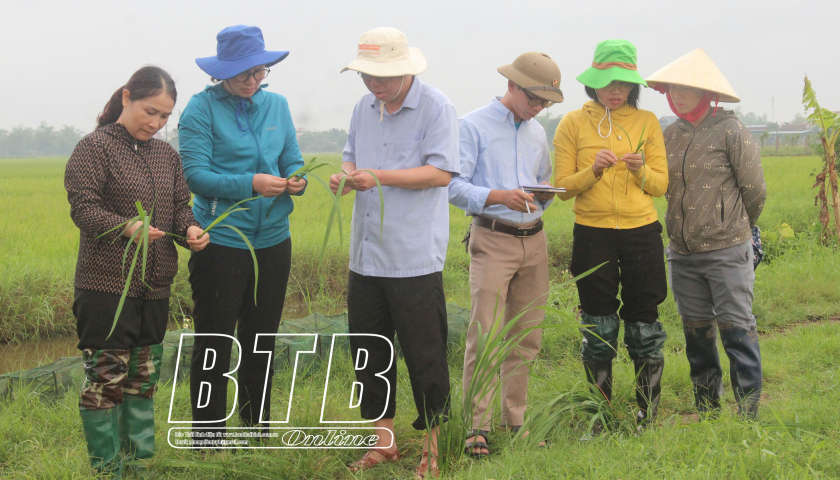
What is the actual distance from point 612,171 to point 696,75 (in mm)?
545

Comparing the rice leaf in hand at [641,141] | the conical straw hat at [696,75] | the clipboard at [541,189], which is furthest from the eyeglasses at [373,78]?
the conical straw hat at [696,75]

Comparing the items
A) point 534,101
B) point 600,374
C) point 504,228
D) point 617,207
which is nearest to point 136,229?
point 504,228

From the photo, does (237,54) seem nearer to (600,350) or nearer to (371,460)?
(371,460)

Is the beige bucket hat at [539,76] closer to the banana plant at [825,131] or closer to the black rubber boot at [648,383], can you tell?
the black rubber boot at [648,383]

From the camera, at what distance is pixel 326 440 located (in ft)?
→ 8.98

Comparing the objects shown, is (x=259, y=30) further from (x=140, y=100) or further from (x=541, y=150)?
(x=541, y=150)

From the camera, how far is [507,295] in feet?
9.72

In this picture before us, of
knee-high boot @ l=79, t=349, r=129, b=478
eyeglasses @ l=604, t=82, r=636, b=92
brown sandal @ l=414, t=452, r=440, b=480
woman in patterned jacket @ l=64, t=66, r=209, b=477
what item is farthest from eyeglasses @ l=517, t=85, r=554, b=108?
knee-high boot @ l=79, t=349, r=129, b=478

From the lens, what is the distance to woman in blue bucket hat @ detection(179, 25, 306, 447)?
247cm

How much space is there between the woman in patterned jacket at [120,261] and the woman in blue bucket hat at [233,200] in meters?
0.12

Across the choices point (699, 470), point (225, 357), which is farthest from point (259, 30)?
point (699, 470)

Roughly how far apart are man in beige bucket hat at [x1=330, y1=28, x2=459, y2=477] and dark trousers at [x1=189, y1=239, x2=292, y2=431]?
0.33 metres

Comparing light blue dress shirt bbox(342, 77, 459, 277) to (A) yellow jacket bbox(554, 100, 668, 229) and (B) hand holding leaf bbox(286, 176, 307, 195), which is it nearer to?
(B) hand holding leaf bbox(286, 176, 307, 195)

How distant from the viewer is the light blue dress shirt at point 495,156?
2.76 metres
